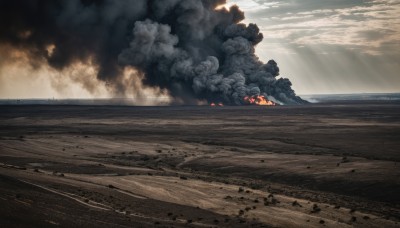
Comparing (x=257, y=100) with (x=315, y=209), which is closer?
(x=315, y=209)

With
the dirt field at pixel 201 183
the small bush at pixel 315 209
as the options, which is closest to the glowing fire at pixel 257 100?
the dirt field at pixel 201 183

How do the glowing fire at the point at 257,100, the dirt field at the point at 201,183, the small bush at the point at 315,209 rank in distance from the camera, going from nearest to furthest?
the dirt field at the point at 201,183, the small bush at the point at 315,209, the glowing fire at the point at 257,100

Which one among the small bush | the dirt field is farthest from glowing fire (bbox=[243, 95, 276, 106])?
the small bush

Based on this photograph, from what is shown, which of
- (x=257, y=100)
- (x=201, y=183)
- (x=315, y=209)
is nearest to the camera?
(x=315, y=209)

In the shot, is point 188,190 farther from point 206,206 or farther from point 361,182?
point 361,182

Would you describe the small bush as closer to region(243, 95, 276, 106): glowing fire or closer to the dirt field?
the dirt field

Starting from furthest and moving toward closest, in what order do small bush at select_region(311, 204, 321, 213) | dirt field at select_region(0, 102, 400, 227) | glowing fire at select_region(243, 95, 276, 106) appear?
glowing fire at select_region(243, 95, 276, 106) → small bush at select_region(311, 204, 321, 213) → dirt field at select_region(0, 102, 400, 227)

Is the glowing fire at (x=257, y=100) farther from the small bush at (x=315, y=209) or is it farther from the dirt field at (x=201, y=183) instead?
the small bush at (x=315, y=209)

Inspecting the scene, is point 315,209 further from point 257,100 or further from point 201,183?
point 257,100

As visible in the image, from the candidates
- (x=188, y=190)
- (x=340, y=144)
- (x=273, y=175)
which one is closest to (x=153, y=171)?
(x=188, y=190)

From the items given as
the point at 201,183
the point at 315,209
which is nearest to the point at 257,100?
the point at 201,183

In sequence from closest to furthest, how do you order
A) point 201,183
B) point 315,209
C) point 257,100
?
point 315,209
point 201,183
point 257,100
